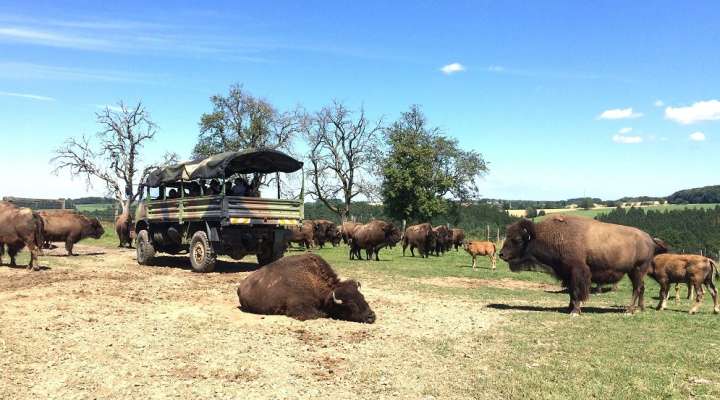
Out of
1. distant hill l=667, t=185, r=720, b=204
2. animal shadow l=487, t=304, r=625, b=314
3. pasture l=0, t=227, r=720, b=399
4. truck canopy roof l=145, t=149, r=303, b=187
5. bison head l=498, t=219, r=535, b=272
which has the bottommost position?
animal shadow l=487, t=304, r=625, b=314

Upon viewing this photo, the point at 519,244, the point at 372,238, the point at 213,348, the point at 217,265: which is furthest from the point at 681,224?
Answer: the point at 213,348

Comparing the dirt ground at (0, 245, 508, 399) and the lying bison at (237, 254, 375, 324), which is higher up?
the lying bison at (237, 254, 375, 324)

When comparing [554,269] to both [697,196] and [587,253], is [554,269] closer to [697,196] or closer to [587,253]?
[587,253]

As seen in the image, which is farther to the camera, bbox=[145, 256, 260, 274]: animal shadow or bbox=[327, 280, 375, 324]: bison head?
bbox=[145, 256, 260, 274]: animal shadow

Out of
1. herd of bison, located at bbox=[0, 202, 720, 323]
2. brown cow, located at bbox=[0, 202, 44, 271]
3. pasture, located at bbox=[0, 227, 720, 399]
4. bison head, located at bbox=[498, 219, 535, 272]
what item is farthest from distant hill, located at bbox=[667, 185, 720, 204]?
brown cow, located at bbox=[0, 202, 44, 271]

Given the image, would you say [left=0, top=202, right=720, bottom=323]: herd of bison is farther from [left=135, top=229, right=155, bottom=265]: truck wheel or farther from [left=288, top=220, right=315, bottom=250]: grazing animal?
[left=288, top=220, right=315, bottom=250]: grazing animal

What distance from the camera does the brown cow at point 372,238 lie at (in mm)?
25562

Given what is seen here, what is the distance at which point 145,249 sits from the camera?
18.1m

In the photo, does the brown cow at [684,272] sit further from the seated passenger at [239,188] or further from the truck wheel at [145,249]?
the truck wheel at [145,249]

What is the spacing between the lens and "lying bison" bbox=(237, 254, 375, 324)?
30.8 feet

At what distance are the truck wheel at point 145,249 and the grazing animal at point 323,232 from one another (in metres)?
16.2

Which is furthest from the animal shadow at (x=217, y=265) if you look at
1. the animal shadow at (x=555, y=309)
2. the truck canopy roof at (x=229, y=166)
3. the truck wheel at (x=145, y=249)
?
the animal shadow at (x=555, y=309)

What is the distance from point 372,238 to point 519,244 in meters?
14.0

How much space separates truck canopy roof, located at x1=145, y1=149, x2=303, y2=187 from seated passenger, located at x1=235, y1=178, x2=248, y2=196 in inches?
12.8
